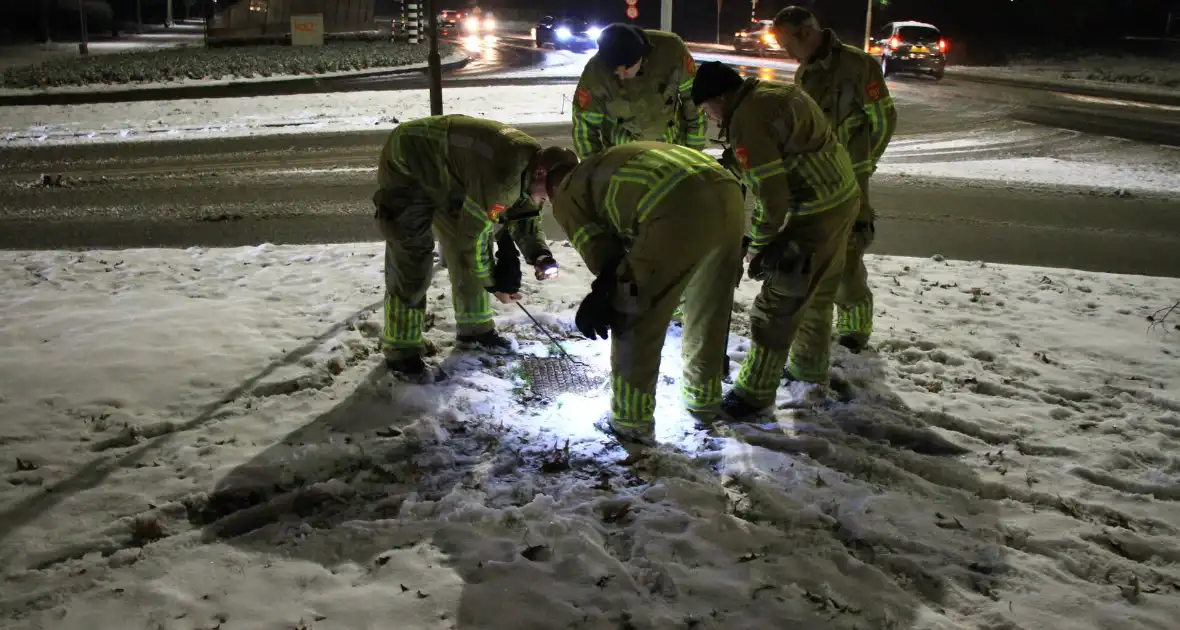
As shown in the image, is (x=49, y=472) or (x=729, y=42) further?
(x=729, y=42)

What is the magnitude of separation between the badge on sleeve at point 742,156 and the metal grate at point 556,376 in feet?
5.29

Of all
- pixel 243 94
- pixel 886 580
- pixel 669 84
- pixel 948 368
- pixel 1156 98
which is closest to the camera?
pixel 886 580

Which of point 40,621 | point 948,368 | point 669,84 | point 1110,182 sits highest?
point 669,84

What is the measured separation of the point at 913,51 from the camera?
24.0 m

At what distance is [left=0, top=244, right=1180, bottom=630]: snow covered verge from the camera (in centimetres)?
310

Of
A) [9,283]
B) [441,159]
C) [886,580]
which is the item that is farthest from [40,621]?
[9,283]

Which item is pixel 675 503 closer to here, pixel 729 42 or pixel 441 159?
pixel 441 159

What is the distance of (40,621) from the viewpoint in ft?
9.70

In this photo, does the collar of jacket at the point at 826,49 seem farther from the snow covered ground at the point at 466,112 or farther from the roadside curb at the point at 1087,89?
the roadside curb at the point at 1087,89

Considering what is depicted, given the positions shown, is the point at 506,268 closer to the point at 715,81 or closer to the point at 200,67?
the point at 715,81

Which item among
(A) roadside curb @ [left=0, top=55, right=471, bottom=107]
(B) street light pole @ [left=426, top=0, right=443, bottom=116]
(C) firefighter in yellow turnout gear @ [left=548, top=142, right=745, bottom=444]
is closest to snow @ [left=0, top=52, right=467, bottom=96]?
(A) roadside curb @ [left=0, top=55, right=471, bottom=107]

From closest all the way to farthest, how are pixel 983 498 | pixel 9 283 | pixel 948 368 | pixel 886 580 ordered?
pixel 886 580, pixel 983 498, pixel 948 368, pixel 9 283

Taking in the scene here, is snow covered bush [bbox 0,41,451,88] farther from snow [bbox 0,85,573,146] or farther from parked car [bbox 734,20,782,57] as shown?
parked car [bbox 734,20,782,57]

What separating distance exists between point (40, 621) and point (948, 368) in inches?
192
